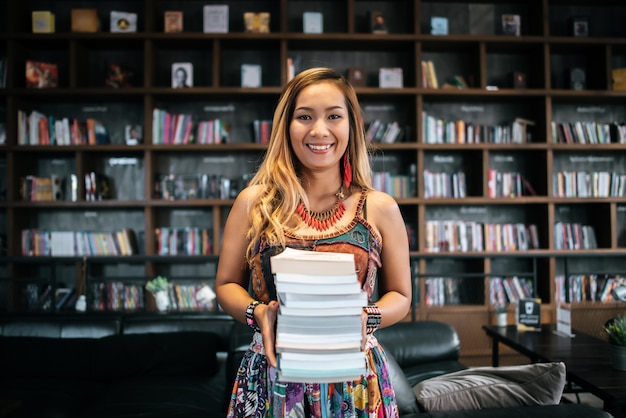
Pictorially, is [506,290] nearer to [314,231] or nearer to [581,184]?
[581,184]

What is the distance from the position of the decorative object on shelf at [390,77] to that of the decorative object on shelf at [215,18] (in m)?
1.33

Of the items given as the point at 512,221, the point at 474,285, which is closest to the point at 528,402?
the point at 474,285

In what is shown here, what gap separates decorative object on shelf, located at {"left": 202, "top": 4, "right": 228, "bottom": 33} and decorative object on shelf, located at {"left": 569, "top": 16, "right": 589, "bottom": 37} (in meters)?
2.94

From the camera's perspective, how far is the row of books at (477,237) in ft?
15.8

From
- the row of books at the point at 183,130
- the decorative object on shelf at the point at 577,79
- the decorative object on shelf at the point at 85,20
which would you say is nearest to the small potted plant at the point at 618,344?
the decorative object on shelf at the point at 577,79

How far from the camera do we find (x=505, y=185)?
193 inches

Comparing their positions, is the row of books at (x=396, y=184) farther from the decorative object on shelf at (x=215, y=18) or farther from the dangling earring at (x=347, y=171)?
the dangling earring at (x=347, y=171)

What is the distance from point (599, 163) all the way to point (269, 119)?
2.98 meters

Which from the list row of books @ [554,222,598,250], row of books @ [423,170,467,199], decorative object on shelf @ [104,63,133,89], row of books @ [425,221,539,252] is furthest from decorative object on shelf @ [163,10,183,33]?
row of books @ [554,222,598,250]

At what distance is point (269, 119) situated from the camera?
4984mm

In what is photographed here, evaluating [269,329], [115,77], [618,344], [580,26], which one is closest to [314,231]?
[269,329]

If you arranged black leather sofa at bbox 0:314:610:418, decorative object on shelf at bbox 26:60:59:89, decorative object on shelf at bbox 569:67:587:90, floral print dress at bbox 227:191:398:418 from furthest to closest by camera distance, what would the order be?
decorative object on shelf at bbox 569:67:587:90 < decorative object on shelf at bbox 26:60:59:89 < black leather sofa at bbox 0:314:610:418 < floral print dress at bbox 227:191:398:418

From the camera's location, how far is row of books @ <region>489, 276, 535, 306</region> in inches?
190

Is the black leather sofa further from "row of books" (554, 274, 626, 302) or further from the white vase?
"row of books" (554, 274, 626, 302)
